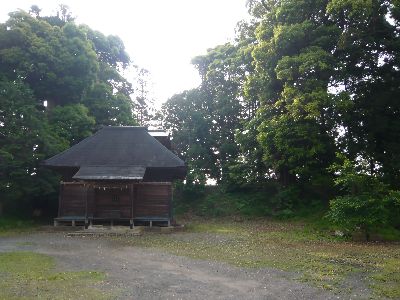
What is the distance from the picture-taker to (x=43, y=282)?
8.50 meters

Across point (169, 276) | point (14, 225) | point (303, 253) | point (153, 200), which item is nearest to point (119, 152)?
point (153, 200)

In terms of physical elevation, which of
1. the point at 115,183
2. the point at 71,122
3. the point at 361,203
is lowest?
the point at 361,203

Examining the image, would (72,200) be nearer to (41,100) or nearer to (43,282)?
(41,100)

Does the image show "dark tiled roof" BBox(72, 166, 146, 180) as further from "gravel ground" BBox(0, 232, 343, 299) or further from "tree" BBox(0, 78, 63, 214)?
"gravel ground" BBox(0, 232, 343, 299)

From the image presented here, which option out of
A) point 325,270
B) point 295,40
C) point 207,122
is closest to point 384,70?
point 295,40

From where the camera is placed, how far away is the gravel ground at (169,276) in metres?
7.73

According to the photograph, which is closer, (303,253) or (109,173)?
(303,253)

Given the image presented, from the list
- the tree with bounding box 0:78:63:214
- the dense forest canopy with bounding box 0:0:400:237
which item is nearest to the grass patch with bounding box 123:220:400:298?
the dense forest canopy with bounding box 0:0:400:237

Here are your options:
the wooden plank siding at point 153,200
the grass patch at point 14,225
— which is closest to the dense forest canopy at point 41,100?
the grass patch at point 14,225

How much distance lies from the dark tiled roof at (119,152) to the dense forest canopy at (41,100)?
1.49 metres

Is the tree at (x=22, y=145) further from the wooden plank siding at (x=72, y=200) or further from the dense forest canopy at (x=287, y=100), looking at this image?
the wooden plank siding at (x=72, y=200)

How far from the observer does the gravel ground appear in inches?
305

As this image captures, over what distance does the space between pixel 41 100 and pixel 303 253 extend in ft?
72.4

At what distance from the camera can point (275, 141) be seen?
2298cm
